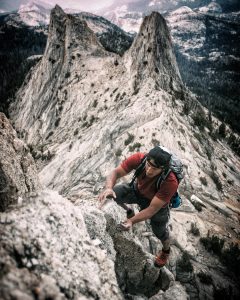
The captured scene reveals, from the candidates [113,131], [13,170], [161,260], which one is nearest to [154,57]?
[113,131]

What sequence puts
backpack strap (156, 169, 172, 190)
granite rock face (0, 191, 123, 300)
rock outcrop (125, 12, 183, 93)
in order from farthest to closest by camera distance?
1. rock outcrop (125, 12, 183, 93)
2. backpack strap (156, 169, 172, 190)
3. granite rock face (0, 191, 123, 300)

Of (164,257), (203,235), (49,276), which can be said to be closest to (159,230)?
(164,257)

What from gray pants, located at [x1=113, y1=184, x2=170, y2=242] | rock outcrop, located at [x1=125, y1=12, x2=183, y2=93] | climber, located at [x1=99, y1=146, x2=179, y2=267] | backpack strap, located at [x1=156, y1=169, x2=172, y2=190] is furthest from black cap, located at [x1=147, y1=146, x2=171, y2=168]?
rock outcrop, located at [x1=125, y1=12, x2=183, y2=93]

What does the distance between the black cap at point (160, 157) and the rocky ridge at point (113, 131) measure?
5.63ft

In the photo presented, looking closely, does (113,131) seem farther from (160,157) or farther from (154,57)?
(160,157)

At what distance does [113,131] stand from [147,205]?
11305 mm

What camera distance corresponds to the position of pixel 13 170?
5.63m

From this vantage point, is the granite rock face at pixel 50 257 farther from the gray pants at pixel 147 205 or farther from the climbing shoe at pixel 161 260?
the climbing shoe at pixel 161 260

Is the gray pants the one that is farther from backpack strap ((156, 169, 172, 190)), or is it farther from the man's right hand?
backpack strap ((156, 169, 172, 190))

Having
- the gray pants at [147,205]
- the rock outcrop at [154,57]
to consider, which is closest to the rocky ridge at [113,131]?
the rock outcrop at [154,57]

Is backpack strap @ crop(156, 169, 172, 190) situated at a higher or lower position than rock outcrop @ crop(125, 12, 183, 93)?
lower

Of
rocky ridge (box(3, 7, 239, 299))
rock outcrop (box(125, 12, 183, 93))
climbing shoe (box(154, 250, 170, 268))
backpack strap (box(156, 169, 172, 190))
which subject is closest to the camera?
backpack strap (box(156, 169, 172, 190))

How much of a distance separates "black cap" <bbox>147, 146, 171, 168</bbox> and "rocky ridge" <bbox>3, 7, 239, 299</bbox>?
1.72 meters

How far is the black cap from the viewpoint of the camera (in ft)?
16.4
